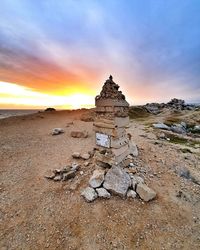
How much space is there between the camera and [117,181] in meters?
7.50

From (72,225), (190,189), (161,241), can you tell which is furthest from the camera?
(190,189)

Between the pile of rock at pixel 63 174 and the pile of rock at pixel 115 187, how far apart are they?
1269 millimetres

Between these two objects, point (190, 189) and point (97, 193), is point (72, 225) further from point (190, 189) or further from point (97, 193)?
point (190, 189)

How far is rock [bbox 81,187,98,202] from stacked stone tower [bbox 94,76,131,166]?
1.57m

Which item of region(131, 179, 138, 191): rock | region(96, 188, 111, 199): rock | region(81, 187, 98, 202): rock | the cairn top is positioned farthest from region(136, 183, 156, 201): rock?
the cairn top

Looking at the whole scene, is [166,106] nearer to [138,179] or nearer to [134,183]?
[138,179]

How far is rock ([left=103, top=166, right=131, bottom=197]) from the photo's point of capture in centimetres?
727

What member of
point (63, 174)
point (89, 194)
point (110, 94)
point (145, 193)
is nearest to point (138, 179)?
point (145, 193)

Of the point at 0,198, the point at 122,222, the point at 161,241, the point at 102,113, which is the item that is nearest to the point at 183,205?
the point at 161,241

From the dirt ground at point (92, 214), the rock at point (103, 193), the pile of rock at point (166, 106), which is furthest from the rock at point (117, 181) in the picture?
the pile of rock at point (166, 106)

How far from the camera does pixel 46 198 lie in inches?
299

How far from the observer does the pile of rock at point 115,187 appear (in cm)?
720

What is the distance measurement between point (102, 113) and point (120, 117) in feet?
2.95

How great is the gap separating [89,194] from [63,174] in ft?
7.14
